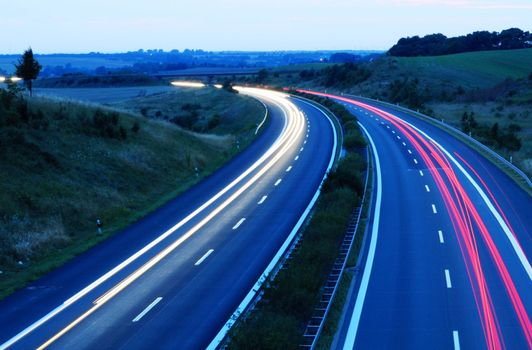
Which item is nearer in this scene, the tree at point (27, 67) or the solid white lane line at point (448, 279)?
the solid white lane line at point (448, 279)

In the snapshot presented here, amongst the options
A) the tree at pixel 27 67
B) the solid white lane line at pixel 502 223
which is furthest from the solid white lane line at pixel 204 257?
the tree at pixel 27 67

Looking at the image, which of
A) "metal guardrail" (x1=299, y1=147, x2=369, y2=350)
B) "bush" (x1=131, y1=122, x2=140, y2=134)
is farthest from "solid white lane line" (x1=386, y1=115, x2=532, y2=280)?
"bush" (x1=131, y1=122, x2=140, y2=134)

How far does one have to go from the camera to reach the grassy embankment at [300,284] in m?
12.9

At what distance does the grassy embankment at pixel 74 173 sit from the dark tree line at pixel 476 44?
139 meters

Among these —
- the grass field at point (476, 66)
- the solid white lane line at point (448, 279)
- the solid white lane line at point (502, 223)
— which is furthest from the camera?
the grass field at point (476, 66)

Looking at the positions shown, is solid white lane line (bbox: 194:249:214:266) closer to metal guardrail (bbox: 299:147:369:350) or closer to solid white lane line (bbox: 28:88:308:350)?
solid white lane line (bbox: 28:88:308:350)

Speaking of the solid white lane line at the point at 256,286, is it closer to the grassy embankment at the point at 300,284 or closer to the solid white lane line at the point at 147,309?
the grassy embankment at the point at 300,284

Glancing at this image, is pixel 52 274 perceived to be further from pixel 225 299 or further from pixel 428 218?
pixel 428 218

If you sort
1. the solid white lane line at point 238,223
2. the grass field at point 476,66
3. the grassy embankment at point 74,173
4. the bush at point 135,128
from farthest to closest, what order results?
the grass field at point 476,66
the bush at point 135,128
the solid white lane line at point 238,223
the grassy embankment at point 74,173

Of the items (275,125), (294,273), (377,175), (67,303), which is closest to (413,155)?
(377,175)

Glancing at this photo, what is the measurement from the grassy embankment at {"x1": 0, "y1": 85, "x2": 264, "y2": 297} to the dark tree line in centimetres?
13880

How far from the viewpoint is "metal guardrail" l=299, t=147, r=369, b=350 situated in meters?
14.2

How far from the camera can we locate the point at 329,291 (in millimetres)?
17453

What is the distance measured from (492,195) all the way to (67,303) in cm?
2093
